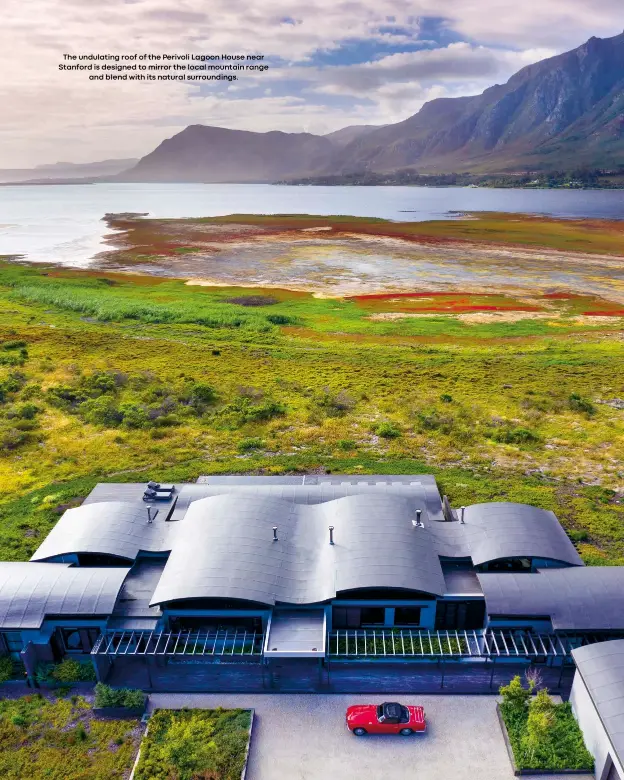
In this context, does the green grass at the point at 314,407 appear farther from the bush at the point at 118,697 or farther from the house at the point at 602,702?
the bush at the point at 118,697

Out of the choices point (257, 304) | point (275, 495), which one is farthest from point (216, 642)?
point (257, 304)

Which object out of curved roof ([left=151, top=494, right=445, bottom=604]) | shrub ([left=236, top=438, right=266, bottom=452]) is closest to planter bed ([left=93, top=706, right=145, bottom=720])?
curved roof ([left=151, top=494, right=445, bottom=604])

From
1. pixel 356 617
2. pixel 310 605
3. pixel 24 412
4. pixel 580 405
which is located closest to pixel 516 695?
pixel 356 617

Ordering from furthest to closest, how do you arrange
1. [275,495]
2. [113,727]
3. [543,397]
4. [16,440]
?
[543,397] < [16,440] < [275,495] < [113,727]

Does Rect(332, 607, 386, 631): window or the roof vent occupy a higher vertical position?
the roof vent

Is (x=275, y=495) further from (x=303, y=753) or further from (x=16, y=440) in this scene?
(x=16, y=440)

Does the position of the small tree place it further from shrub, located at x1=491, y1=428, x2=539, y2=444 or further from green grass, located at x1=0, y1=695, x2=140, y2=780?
shrub, located at x1=491, y1=428, x2=539, y2=444
